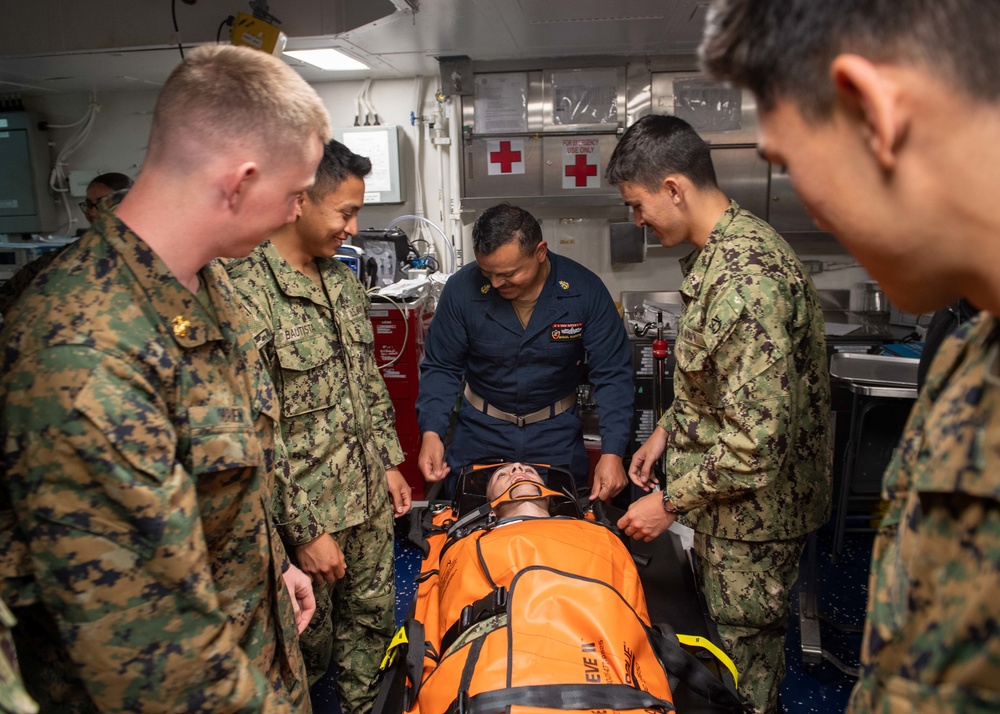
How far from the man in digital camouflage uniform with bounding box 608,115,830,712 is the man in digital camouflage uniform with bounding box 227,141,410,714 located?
806 millimetres

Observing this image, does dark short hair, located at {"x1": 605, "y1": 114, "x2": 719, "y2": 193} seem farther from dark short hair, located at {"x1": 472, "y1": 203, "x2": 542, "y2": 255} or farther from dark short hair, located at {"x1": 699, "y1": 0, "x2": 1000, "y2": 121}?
dark short hair, located at {"x1": 699, "y1": 0, "x2": 1000, "y2": 121}

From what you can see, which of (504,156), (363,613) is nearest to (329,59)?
(504,156)

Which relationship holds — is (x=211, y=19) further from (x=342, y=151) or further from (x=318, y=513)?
(x=318, y=513)

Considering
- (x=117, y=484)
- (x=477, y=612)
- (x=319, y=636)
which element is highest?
(x=117, y=484)

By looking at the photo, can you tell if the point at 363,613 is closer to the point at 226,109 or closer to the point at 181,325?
the point at 181,325

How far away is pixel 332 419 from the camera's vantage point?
1.92 metres

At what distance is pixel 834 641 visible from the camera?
8.31 feet

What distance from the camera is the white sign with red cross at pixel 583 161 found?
407 cm

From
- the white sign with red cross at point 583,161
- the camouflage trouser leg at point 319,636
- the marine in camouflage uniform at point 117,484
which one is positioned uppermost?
the white sign with red cross at point 583,161

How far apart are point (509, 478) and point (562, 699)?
1097mm

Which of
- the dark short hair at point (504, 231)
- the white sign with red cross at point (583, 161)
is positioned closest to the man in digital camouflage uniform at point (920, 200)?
the dark short hair at point (504, 231)

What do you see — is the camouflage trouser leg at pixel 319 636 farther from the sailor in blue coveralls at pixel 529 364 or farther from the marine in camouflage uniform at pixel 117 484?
the marine in camouflage uniform at pixel 117 484

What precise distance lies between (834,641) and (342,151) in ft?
8.14

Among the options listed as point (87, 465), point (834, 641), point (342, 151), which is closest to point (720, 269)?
point (342, 151)
